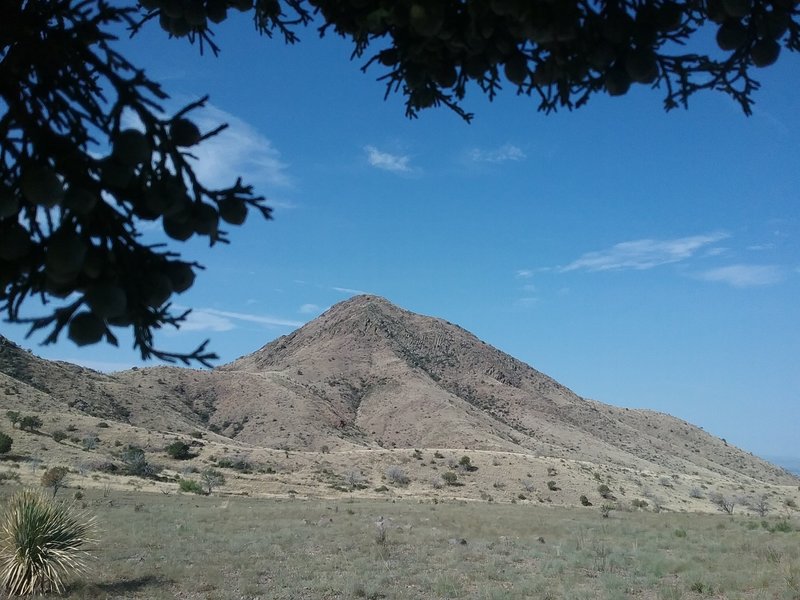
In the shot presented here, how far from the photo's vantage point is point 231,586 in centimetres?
1360

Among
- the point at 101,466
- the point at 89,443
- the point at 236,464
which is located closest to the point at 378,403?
the point at 236,464

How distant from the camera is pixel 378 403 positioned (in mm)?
91000

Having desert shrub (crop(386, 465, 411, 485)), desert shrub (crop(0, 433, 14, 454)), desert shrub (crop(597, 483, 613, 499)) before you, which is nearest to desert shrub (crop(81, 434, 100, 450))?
desert shrub (crop(0, 433, 14, 454))

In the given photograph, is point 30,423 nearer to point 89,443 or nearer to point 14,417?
point 14,417

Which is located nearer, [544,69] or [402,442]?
[544,69]

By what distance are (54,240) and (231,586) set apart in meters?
13.6

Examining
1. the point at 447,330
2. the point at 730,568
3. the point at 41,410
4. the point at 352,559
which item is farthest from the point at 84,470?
the point at 447,330

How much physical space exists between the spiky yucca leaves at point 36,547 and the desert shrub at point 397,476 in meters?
41.9

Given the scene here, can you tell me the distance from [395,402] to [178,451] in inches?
1634

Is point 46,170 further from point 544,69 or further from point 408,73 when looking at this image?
point 544,69

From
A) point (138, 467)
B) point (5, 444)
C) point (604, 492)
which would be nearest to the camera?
point (5, 444)

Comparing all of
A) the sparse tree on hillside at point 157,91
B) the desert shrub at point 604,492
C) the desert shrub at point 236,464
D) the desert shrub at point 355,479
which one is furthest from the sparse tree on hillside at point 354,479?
the sparse tree on hillside at point 157,91

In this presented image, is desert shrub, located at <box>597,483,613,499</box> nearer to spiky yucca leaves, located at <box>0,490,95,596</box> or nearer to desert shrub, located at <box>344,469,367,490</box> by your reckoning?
desert shrub, located at <box>344,469,367,490</box>

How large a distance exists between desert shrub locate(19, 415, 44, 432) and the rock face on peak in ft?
65.9
